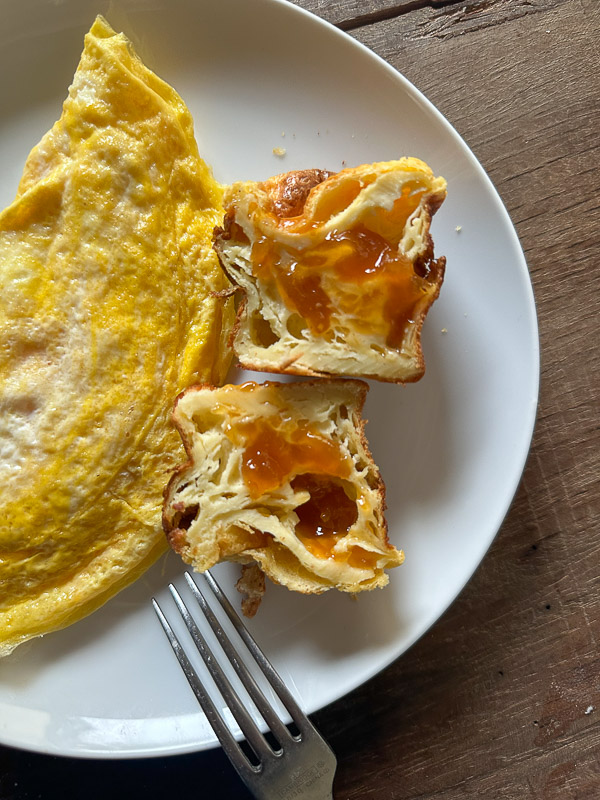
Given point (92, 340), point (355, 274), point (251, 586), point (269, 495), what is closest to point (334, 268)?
point (355, 274)

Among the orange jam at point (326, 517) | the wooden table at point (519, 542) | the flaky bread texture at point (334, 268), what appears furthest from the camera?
the wooden table at point (519, 542)

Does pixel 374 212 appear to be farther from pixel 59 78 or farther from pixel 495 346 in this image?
pixel 59 78

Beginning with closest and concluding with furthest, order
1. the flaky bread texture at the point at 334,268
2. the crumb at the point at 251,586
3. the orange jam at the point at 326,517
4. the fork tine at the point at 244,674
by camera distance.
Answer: the flaky bread texture at the point at 334,268, the orange jam at the point at 326,517, the fork tine at the point at 244,674, the crumb at the point at 251,586

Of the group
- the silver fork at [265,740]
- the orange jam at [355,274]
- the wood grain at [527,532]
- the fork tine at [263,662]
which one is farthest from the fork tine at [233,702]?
the orange jam at [355,274]

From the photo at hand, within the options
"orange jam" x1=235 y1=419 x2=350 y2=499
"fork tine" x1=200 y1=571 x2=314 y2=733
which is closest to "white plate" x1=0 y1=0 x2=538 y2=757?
"fork tine" x1=200 y1=571 x2=314 y2=733

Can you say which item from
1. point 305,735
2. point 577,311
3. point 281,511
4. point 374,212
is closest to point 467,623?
point 305,735

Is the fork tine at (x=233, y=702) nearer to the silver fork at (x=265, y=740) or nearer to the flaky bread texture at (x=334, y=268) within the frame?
the silver fork at (x=265, y=740)
